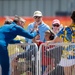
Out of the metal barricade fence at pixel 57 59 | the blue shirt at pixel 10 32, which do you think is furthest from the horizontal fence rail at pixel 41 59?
the blue shirt at pixel 10 32

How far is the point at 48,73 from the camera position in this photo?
1168 centimetres

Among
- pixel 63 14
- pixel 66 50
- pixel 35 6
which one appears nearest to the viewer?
pixel 66 50

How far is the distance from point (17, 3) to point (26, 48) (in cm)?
3367

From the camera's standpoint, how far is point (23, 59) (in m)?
11.7

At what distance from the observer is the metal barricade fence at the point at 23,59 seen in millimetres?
11672

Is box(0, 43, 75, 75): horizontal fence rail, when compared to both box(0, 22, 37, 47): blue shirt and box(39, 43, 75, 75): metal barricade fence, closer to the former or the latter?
box(39, 43, 75, 75): metal barricade fence

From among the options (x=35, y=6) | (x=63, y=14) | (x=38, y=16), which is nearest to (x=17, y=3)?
(x=35, y=6)

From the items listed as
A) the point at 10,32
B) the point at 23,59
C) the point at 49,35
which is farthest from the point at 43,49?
the point at 10,32

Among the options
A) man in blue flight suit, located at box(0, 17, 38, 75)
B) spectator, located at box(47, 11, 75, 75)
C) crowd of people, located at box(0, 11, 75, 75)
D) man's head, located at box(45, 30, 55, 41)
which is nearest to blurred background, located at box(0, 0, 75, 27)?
man's head, located at box(45, 30, 55, 41)

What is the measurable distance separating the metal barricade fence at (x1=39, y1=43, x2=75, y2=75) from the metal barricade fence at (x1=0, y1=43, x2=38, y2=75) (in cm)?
17

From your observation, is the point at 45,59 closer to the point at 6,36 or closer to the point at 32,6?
the point at 6,36

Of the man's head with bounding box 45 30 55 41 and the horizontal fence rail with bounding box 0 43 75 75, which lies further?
the man's head with bounding box 45 30 55 41

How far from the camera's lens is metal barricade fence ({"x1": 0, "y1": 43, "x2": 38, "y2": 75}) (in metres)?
11.7

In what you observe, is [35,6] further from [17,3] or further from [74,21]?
[74,21]
